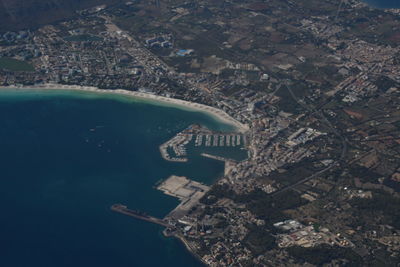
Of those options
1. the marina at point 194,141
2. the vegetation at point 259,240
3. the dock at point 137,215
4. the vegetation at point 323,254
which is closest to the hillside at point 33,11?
the marina at point 194,141

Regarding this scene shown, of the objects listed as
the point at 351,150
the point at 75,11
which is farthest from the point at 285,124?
the point at 75,11

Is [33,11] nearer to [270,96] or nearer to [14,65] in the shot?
[14,65]

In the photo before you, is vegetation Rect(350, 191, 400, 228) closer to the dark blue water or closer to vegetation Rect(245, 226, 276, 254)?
vegetation Rect(245, 226, 276, 254)

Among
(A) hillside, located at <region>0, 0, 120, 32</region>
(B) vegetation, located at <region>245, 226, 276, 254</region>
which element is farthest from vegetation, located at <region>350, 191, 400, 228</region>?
(A) hillside, located at <region>0, 0, 120, 32</region>

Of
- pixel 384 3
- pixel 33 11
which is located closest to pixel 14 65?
pixel 33 11

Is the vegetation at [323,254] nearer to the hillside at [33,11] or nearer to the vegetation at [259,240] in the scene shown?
the vegetation at [259,240]
